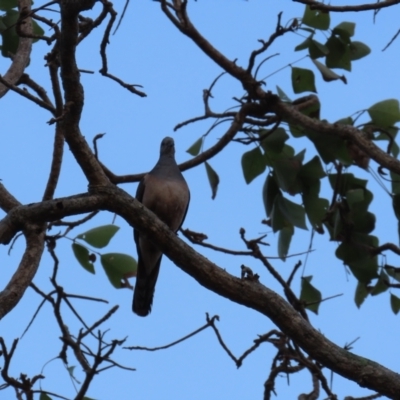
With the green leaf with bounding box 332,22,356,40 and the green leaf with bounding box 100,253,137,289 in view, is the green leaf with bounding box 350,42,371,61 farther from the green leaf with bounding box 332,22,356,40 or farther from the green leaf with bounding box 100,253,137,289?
the green leaf with bounding box 100,253,137,289

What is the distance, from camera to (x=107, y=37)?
3.71m

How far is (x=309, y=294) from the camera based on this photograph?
202 inches

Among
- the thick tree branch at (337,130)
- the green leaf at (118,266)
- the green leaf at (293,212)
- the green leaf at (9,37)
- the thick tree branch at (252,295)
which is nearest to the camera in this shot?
the thick tree branch at (252,295)

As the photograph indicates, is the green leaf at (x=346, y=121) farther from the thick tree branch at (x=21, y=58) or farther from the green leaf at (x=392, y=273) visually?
the thick tree branch at (x=21, y=58)

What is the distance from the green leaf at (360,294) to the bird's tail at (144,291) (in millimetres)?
1578

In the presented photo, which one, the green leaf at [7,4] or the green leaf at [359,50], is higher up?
the green leaf at [359,50]

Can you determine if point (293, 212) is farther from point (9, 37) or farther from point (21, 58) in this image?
point (9, 37)

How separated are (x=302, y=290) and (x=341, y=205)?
24.8 inches

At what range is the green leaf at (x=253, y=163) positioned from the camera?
17.4 ft

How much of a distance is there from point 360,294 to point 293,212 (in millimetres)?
860

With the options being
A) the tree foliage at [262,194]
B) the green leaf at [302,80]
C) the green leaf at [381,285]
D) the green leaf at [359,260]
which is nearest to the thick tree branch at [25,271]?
the tree foliage at [262,194]

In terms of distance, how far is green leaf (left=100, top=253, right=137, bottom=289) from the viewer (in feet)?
15.6

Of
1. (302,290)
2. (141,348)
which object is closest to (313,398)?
(302,290)

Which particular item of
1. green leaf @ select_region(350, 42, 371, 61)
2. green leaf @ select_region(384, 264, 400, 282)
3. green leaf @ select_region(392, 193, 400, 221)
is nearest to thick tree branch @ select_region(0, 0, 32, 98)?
green leaf @ select_region(350, 42, 371, 61)
